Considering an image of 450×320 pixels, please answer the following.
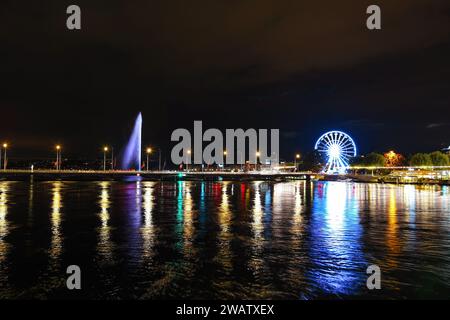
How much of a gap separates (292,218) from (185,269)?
12.6m

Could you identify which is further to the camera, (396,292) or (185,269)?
(185,269)

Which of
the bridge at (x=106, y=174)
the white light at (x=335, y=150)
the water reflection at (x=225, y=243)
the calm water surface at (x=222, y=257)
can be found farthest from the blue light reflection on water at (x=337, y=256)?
the white light at (x=335, y=150)

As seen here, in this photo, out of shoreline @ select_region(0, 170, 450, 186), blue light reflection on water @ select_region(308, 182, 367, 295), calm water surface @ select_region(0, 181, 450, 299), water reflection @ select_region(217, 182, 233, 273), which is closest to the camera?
calm water surface @ select_region(0, 181, 450, 299)

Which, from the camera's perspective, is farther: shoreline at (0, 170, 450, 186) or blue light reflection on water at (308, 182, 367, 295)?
shoreline at (0, 170, 450, 186)

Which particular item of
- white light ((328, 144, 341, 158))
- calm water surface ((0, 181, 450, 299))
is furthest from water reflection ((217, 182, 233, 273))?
white light ((328, 144, 341, 158))

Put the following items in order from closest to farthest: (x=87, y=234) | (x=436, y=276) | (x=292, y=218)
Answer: (x=436, y=276) → (x=87, y=234) → (x=292, y=218)

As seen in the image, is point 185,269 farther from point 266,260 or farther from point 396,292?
point 396,292

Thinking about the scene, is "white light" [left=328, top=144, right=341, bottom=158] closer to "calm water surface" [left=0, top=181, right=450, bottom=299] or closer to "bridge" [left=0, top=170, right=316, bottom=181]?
"bridge" [left=0, top=170, right=316, bottom=181]

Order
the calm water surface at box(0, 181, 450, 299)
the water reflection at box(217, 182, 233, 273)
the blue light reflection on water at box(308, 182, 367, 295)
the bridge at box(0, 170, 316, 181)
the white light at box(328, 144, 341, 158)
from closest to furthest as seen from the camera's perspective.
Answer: the calm water surface at box(0, 181, 450, 299)
the blue light reflection on water at box(308, 182, 367, 295)
the water reflection at box(217, 182, 233, 273)
the bridge at box(0, 170, 316, 181)
the white light at box(328, 144, 341, 158)

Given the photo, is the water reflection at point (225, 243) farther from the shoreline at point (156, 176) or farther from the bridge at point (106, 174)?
the bridge at point (106, 174)

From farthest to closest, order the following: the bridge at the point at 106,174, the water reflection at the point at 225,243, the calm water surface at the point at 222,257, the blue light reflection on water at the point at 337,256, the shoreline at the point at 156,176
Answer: the bridge at the point at 106,174
the shoreline at the point at 156,176
the water reflection at the point at 225,243
the blue light reflection on water at the point at 337,256
the calm water surface at the point at 222,257

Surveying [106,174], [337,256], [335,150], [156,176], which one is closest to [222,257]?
[337,256]
